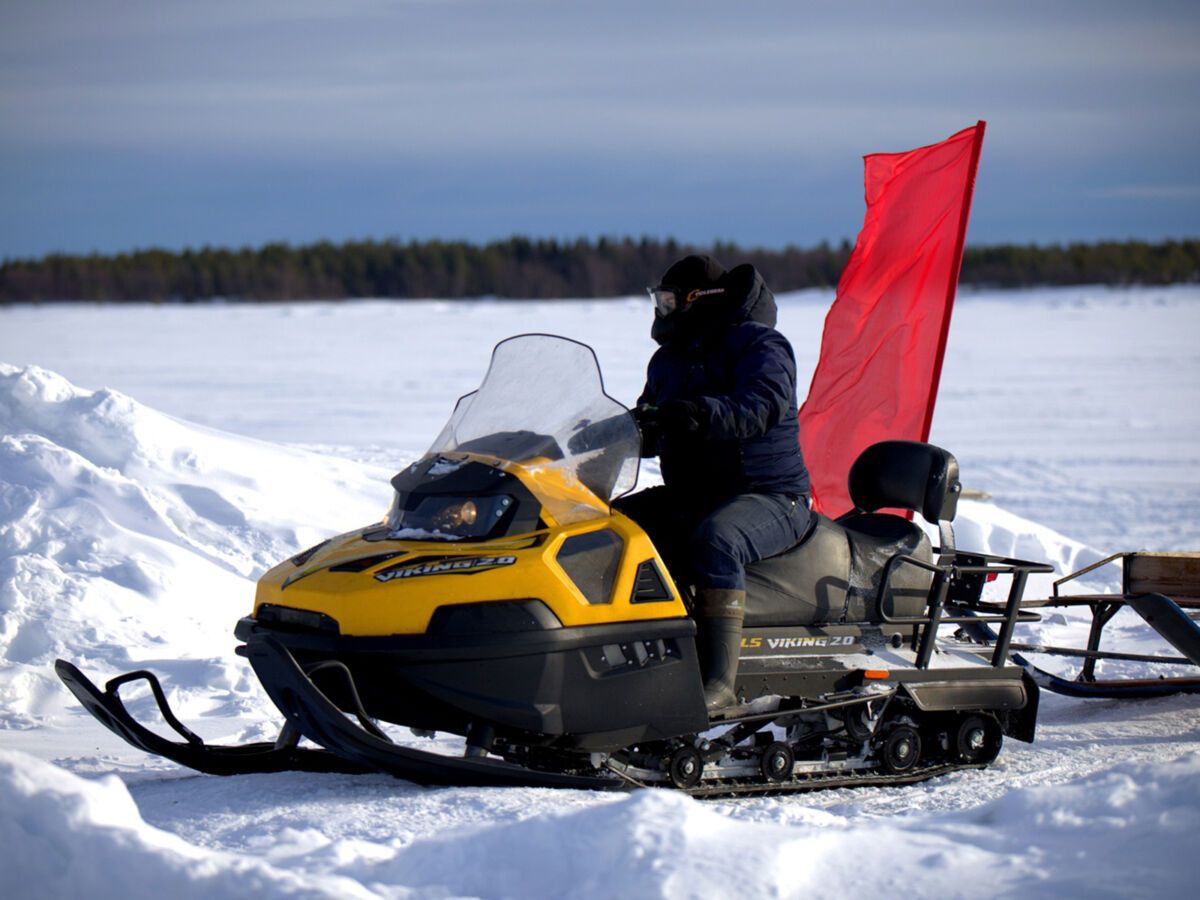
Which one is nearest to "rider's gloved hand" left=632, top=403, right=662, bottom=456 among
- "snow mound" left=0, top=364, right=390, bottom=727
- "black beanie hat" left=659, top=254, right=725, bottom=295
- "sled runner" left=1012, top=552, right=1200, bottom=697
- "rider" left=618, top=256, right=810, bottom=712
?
"rider" left=618, top=256, right=810, bottom=712

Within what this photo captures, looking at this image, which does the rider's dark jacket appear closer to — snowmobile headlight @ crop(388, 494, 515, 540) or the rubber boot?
the rubber boot

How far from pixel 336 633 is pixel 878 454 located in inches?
84.1

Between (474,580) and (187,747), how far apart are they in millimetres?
1147

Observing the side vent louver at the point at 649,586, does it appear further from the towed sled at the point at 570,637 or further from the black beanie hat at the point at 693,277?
the black beanie hat at the point at 693,277

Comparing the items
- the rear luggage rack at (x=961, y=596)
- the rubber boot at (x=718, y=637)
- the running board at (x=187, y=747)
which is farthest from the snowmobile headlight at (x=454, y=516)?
the rear luggage rack at (x=961, y=596)

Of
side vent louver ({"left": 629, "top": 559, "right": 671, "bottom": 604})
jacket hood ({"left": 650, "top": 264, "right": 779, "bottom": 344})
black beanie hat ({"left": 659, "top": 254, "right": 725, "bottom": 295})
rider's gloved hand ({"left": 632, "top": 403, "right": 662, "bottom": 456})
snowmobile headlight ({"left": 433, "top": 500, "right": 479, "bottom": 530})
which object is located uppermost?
black beanie hat ({"left": 659, "top": 254, "right": 725, "bottom": 295})

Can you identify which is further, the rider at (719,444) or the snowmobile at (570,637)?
the rider at (719,444)

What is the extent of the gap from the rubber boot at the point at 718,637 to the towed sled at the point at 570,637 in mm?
89

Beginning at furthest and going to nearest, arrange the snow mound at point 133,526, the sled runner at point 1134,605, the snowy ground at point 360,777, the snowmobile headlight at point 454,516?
the snow mound at point 133,526 < the sled runner at point 1134,605 < the snowmobile headlight at point 454,516 < the snowy ground at point 360,777

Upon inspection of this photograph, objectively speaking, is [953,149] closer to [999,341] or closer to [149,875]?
[149,875]

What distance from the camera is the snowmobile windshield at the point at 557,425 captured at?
4219 mm

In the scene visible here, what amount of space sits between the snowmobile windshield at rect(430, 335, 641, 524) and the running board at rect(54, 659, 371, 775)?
41.8 inches

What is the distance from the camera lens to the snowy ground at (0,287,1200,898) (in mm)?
3152

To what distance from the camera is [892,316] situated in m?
7.66
